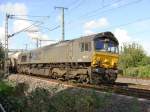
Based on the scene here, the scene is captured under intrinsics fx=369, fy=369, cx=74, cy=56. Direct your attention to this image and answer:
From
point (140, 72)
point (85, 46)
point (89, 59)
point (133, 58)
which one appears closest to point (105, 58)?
point (89, 59)

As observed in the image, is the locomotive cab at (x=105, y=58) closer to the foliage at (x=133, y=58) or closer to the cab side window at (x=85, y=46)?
the cab side window at (x=85, y=46)

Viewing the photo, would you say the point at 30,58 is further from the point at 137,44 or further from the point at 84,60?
the point at 137,44

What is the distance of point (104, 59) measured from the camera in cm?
2477

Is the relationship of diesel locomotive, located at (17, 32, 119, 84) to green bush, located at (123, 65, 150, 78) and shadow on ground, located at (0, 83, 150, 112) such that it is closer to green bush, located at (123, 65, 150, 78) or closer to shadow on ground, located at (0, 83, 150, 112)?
shadow on ground, located at (0, 83, 150, 112)

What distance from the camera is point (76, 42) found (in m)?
27.1

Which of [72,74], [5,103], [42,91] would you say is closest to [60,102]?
[42,91]

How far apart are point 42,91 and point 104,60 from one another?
12.2 meters

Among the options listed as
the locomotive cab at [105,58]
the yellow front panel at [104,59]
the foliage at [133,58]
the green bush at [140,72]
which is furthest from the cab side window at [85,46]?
the foliage at [133,58]

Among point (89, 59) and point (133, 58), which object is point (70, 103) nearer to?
point (89, 59)

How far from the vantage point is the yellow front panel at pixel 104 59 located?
2431 centimetres

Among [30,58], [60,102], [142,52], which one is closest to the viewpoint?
[60,102]

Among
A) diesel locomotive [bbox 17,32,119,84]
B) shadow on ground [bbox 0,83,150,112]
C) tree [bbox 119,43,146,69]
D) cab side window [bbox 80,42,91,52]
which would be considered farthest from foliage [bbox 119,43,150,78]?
shadow on ground [bbox 0,83,150,112]

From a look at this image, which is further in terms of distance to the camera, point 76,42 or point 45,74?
point 45,74

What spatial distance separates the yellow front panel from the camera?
957 inches
